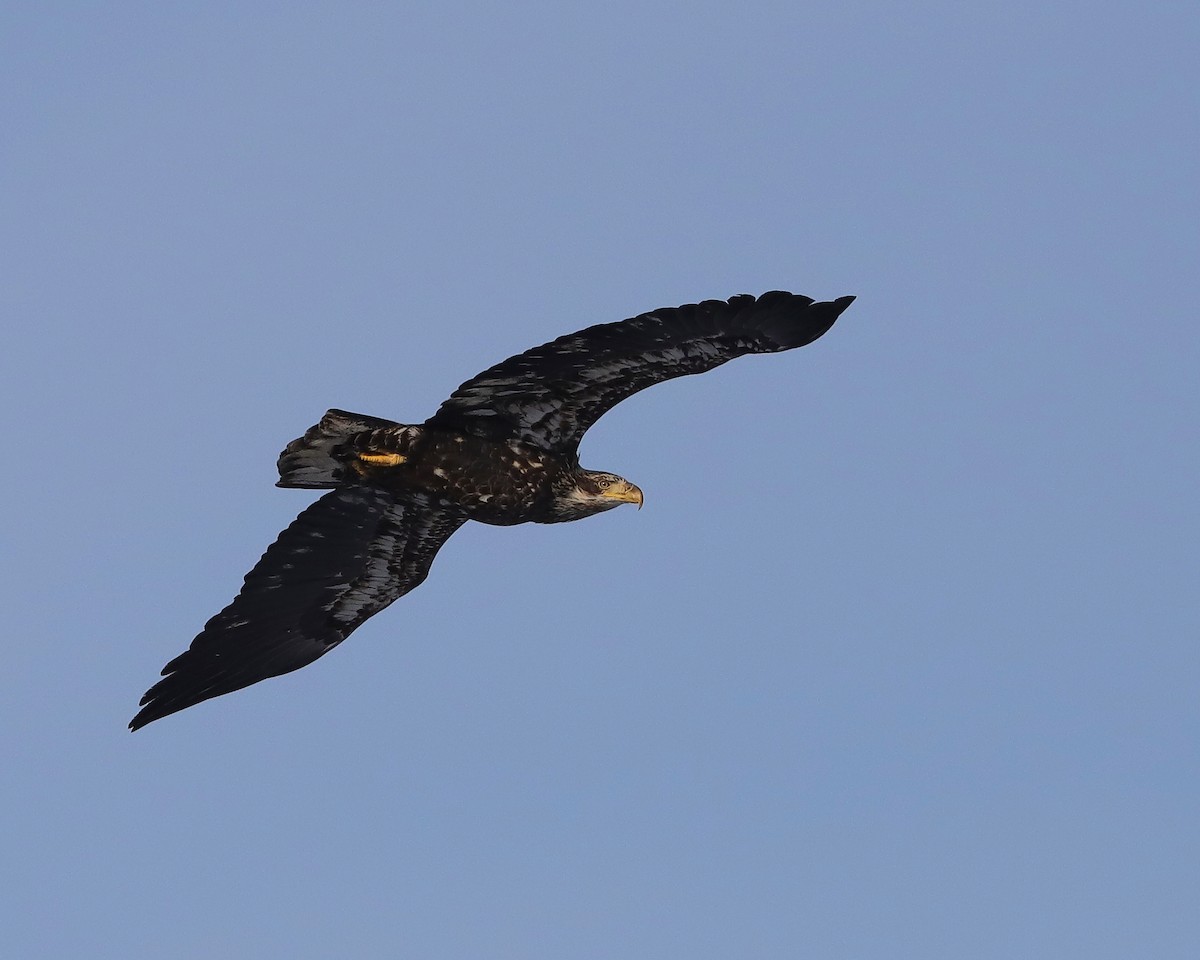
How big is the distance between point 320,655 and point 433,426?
8.97 feet

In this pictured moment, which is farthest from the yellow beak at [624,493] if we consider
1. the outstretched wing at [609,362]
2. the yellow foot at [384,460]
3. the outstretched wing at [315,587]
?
the yellow foot at [384,460]

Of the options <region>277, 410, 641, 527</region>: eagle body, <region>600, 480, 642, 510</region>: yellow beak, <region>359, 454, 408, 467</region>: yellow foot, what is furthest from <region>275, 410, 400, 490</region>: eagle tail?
<region>600, 480, 642, 510</region>: yellow beak

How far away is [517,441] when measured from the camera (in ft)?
53.6

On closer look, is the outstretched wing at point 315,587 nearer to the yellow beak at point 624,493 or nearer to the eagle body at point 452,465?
the eagle body at point 452,465

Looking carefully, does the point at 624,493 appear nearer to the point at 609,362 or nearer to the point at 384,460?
the point at 609,362

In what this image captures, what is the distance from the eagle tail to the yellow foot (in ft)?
0.79

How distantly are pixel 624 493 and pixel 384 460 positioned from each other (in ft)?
6.97

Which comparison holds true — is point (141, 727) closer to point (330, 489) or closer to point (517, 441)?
point (330, 489)

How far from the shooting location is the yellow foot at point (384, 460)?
53.9ft

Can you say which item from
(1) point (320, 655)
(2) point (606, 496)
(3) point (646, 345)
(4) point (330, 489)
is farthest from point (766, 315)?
(1) point (320, 655)

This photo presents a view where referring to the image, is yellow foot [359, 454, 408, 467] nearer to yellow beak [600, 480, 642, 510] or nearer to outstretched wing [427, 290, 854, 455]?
outstretched wing [427, 290, 854, 455]

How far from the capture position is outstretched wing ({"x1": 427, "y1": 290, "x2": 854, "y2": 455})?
1470cm

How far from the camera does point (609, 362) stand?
1530cm

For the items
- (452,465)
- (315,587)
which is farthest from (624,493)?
(315,587)
